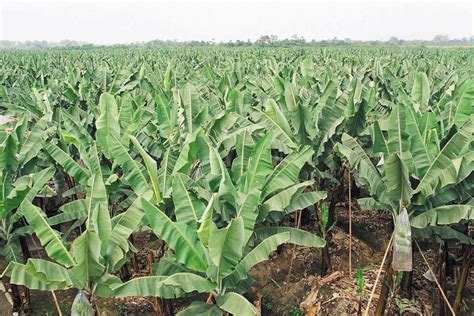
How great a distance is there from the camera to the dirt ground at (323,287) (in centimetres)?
517

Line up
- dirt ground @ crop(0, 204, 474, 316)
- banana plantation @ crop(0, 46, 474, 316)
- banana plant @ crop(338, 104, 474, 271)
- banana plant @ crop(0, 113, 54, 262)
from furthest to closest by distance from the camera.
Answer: dirt ground @ crop(0, 204, 474, 316), banana plant @ crop(0, 113, 54, 262), banana plant @ crop(338, 104, 474, 271), banana plantation @ crop(0, 46, 474, 316)

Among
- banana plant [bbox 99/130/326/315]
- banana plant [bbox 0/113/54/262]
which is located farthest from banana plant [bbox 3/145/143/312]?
banana plant [bbox 0/113/54/262]

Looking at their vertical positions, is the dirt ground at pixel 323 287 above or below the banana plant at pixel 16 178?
below

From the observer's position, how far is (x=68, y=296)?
5.68m

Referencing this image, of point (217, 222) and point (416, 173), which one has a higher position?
point (416, 173)

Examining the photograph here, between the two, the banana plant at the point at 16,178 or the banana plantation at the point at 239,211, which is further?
the banana plant at the point at 16,178

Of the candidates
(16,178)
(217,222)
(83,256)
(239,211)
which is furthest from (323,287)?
(16,178)

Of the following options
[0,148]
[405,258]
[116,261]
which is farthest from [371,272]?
[0,148]

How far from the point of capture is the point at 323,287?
5477mm

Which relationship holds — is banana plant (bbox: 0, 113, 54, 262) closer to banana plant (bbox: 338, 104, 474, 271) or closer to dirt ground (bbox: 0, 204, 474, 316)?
dirt ground (bbox: 0, 204, 474, 316)

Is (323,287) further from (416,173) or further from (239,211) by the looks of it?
(239,211)

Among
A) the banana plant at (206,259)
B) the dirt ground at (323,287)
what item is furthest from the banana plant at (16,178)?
the banana plant at (206,259)

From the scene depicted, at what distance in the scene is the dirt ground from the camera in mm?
5172

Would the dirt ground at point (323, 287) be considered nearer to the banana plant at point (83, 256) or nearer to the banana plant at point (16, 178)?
the banana plant at point (16, 178)
